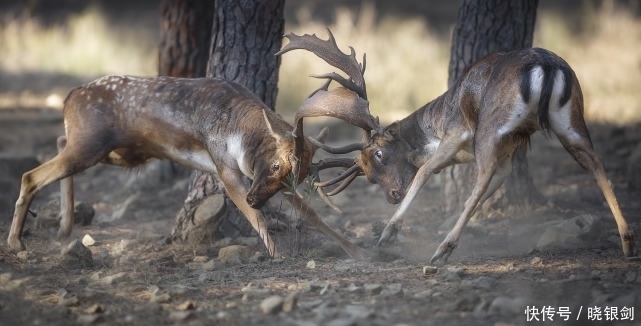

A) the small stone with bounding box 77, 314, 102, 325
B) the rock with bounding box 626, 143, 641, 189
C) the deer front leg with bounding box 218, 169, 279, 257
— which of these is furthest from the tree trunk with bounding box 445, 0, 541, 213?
the small stone with bounding box 77, 314, 102, 325

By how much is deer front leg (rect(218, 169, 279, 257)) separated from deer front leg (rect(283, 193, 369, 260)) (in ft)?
1.05

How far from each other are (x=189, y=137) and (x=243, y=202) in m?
0.76

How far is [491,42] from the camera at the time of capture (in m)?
9.55

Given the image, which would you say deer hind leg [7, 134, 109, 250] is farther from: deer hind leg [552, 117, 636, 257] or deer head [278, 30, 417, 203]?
deer hind leg [552, 117, 636, 257]

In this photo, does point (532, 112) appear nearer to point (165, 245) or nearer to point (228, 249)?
point (228, 249)

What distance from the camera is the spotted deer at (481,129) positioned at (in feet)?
24.8

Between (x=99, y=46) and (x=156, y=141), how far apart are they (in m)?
12.3

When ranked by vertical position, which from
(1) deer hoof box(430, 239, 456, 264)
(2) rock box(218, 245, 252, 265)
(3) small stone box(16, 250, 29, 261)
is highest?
(1) deer hoof box(430, 239, 456, 264)

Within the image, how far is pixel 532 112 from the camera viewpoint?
762cm

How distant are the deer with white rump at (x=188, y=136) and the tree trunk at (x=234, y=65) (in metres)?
0.44

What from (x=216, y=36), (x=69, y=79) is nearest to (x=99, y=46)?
(x=69, y=79)

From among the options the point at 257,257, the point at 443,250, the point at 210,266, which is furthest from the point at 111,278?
the point at 443,250

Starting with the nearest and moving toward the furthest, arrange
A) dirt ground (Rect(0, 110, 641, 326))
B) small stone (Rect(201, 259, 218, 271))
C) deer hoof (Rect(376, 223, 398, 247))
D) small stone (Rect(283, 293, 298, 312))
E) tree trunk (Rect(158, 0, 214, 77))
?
dirt ground (Rect(0, 110, 641, 326)) < small stone (Rect(283, 293, 298, 312)) < small stone (Rect(201, 259, 218, 271)) < deer hoof (Rect(376, 223, 398, 247)) < tree trunk (Rect(158, 0, 214, 77))

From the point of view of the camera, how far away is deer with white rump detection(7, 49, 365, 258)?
318 inches
